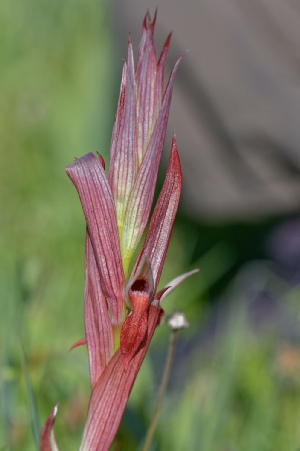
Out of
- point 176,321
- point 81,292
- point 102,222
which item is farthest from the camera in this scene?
point 81,292

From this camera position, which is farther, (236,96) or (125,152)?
(236,96)

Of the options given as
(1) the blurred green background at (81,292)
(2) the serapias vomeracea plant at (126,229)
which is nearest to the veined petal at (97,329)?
(2) the serapias vomeracea plant at (126,229)

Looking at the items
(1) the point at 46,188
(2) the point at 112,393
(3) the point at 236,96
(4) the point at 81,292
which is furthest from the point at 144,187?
(1) the point at 46,188

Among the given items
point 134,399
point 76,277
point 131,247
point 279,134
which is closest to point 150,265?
point 131,247

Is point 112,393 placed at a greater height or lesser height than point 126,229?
lesser

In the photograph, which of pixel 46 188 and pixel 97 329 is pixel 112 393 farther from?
pixel 46 188

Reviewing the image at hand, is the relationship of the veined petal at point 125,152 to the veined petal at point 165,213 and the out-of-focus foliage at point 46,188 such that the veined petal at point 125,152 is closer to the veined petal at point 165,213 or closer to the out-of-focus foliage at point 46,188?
the veined petal at point 165,213

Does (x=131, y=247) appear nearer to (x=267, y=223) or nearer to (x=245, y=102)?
(x=245, y=102)
